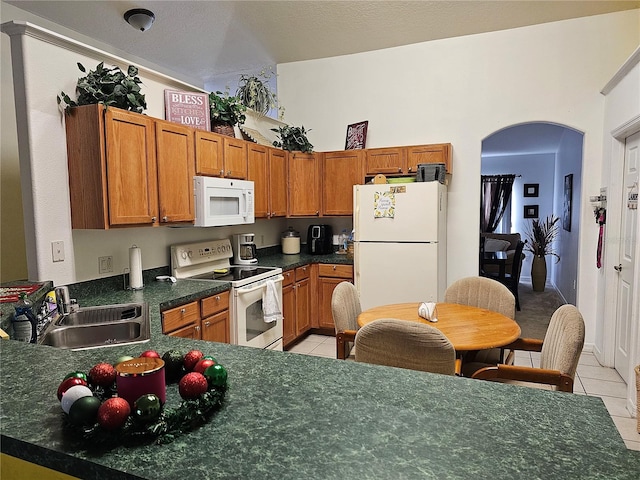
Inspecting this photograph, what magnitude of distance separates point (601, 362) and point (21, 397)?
432cm

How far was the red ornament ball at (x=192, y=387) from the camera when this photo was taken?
1.02 m

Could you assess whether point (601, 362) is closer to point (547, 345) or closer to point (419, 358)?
point (547, 345)

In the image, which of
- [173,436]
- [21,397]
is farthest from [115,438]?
[21,397]

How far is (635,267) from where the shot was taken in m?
2.86

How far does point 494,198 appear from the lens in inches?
343

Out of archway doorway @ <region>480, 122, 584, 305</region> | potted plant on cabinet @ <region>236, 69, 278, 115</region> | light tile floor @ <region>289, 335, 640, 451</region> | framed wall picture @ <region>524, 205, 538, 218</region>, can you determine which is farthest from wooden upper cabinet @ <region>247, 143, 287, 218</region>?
framed wall picture @ <region>524, 205, 538, 218</region>

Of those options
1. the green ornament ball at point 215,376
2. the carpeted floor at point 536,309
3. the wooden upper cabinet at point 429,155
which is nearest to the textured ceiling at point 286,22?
the wooden upper cabinet at point 429,155

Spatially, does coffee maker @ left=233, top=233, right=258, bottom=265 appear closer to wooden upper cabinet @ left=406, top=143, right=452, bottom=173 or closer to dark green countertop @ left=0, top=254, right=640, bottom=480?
wooden upper cabinet @ left=406, top=143, right=452, bottom=173

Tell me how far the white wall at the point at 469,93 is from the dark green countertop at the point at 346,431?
136 inches

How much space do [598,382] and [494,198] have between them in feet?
19.6

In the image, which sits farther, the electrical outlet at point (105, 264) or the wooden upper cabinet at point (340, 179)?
the wooden upper cabinet at point (340, 179)

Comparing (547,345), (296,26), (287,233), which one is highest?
(296,26)

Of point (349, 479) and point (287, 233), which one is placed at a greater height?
point (287, 233)

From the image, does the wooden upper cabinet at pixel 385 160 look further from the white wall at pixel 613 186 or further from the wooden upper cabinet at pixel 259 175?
the white wall at pixel 613 186
